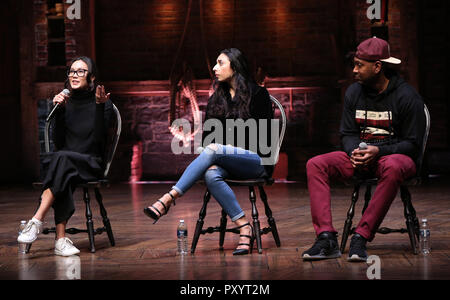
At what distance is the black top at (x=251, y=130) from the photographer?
4250mm

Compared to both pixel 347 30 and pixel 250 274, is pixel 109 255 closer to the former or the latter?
pixel 250 274

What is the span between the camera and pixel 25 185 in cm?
973

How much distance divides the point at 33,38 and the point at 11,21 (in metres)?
0.71

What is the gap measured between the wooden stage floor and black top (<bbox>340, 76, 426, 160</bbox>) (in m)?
0.59

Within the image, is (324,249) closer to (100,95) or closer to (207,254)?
(207,254)

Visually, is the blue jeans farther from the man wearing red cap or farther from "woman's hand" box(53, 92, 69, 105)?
"woman's hand" box(53, 92, 69, 105)

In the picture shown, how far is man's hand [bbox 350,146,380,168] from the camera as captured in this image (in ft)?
12.9

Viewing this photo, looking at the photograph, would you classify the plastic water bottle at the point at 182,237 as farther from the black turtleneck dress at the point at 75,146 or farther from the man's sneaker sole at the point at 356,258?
the man's sneaker sole at the point at 356,258

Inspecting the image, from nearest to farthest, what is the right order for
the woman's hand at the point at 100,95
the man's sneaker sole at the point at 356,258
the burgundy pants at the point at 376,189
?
the man's sneaker sole at the point at 356,258, the burgundy pants at the point at 376,189, the woman's hand at the point at 100,95

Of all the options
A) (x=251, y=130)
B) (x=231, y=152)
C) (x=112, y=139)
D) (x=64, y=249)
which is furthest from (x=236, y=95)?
(x=64, y=249)

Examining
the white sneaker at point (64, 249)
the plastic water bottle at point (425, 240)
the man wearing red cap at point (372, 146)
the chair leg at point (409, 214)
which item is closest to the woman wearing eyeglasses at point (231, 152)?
the man wearing red cap at point (372, 146)

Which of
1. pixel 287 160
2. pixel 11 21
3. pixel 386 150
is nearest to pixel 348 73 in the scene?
pixel 287 160

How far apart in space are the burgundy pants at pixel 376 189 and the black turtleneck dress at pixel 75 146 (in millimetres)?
1286

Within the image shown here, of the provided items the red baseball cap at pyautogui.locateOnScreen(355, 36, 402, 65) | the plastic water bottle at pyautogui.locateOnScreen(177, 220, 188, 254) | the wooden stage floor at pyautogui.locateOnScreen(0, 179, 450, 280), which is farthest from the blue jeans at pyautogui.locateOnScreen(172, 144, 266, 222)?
the red baseball cap at pyautogui.locateOnScreen(355, 36, 402, 65)
